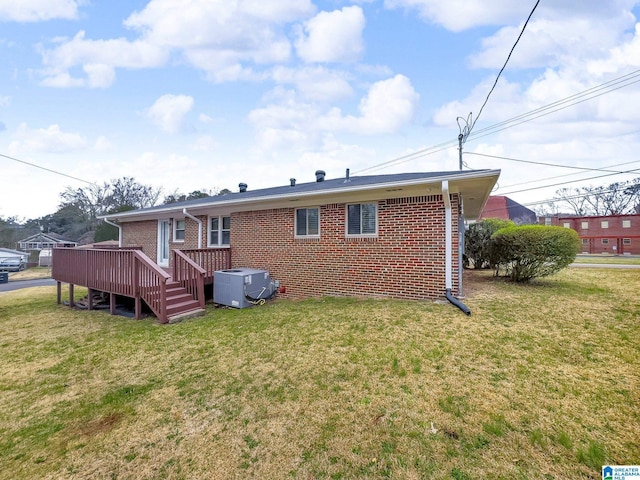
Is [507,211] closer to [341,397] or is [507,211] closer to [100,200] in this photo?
[341,397]

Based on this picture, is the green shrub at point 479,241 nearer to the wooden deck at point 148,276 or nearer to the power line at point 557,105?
the power line at point 557,105

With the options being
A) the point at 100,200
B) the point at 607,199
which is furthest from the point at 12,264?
the point at 607,199

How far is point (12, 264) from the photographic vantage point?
27469 mm

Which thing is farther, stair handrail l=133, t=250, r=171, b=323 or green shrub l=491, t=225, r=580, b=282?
green shrub l=491, t=225, r=580, b=282

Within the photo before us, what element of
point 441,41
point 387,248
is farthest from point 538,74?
point 387,248

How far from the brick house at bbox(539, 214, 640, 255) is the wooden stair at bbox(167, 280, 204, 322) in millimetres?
36776

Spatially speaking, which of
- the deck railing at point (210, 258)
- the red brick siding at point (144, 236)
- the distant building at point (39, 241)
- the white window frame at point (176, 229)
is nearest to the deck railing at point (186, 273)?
the deck railing at point (210, 258)

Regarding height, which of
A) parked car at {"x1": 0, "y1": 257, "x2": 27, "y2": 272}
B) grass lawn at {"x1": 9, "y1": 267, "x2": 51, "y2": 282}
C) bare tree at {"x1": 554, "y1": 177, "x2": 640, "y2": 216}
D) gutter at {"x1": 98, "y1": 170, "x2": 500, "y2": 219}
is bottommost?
grass lawn at {"x1": 9, "y1": 267, "x2": 51, "y2": 282}

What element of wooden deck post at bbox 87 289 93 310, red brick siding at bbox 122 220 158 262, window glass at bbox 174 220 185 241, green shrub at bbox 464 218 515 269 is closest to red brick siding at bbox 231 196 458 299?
window glass at bbox 174 220 185 241

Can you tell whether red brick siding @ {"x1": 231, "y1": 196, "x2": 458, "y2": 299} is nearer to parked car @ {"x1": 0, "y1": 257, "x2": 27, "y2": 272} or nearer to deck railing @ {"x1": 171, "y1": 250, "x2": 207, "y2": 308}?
deck railing @ {"x1": 171, "y1": 250, "x2": 207, "y2": 308}

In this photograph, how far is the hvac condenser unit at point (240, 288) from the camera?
726 cm

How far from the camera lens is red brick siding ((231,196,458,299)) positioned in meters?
6.39

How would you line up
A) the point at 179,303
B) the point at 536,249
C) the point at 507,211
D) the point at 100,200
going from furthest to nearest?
the point at 100,200 < the point at 507,211 < the point at 536,249 < the point at 179,303

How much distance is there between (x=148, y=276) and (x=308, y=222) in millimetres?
4176
